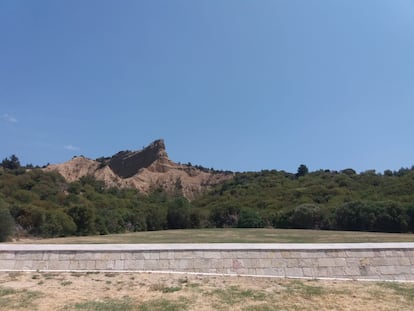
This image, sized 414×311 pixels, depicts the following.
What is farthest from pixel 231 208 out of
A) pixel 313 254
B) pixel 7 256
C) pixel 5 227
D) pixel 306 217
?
pixel 7 256

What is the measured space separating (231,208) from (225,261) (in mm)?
29636

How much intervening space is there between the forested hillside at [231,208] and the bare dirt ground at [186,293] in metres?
13.9

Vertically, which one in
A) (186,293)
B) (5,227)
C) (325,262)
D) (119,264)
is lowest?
(186,293)

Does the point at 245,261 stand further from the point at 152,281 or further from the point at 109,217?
the point at 109,217

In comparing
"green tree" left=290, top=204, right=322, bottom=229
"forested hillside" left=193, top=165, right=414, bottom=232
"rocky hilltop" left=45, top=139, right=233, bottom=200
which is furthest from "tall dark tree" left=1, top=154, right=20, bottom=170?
"green tree" left=290, top=204, right=322, bottom=229

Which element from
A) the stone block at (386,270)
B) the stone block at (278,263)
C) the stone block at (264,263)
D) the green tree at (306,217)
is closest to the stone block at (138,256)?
the stone block at (264,263)

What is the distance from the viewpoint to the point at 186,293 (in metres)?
7.02

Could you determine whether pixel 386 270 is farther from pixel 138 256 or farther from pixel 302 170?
pixel 302 170

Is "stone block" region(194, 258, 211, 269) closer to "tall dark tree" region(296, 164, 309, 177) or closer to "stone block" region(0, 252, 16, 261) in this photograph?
"stone block" region(0, 252, 16, 261)

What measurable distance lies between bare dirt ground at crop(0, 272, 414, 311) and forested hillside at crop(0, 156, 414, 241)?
13.9m

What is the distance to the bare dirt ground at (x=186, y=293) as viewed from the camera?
20.9 ft

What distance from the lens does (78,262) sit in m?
8.56

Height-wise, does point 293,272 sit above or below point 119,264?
below

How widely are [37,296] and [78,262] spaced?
1.89m
